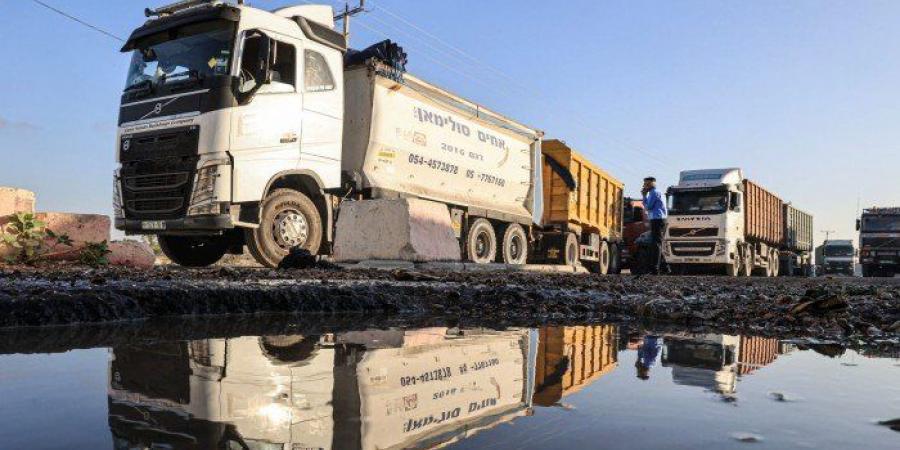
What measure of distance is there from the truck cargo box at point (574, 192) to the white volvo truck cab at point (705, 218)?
2.71 meters

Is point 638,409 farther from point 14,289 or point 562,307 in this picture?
point 14,289

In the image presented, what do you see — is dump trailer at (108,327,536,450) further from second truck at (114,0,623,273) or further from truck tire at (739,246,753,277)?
truck tire at (739,246,753,277)

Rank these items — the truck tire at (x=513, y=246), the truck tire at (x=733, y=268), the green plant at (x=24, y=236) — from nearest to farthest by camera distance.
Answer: the green plant at (x=24, y=236), the truck tire at (x=513, y=246), the truck tire at (x=733, y=268)

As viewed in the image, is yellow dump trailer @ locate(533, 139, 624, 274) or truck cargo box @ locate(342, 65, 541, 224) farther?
yellow dump trailer @ locate(533, 139, 624, 274)

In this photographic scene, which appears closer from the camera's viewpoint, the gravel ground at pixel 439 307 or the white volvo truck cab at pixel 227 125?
the gravel ground at pixel 439 307

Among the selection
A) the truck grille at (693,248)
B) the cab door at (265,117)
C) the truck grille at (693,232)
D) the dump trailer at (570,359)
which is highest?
the cab door at (265,117)

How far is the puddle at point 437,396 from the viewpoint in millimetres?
1244

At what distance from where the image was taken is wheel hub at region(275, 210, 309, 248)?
8.69 metres

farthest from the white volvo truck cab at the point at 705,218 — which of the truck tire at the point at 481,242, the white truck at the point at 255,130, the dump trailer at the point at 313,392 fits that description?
the dump trailer at the point at 313,392

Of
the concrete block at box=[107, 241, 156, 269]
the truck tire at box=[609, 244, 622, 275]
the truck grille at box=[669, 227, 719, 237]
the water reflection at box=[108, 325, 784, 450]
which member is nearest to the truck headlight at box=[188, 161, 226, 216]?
the concrete block at box=[107, 241, 156, 269]

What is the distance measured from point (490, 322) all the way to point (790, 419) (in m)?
2.12

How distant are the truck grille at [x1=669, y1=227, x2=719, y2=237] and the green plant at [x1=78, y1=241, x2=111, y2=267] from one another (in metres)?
14.7

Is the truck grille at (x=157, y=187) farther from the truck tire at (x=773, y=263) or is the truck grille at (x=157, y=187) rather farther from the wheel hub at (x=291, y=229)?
the truck tire at (x=773, y=263)

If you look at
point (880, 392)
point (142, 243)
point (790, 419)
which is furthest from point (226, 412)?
point (142, 243)
